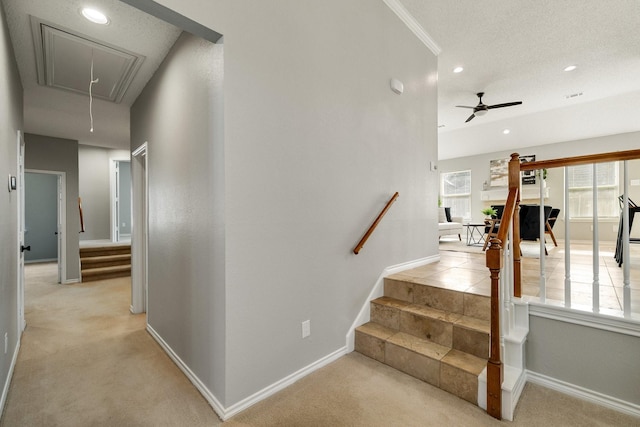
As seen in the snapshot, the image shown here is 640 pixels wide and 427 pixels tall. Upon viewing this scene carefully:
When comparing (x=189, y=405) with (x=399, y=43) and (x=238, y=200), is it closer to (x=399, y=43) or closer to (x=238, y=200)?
(x=238, y=200)

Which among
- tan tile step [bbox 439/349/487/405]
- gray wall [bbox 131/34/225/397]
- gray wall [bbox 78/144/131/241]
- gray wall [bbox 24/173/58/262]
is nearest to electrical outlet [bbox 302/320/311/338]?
gray wall [bbox 131/34/225/397]

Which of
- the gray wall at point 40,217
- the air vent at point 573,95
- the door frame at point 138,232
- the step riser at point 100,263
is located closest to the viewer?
the door frame at point 138,232

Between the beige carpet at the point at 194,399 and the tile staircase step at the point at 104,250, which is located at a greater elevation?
the tile staircase step at the point at 104,250

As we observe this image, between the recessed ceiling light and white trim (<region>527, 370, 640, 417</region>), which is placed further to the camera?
the recessed ceiling light

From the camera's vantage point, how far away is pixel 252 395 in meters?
1.85

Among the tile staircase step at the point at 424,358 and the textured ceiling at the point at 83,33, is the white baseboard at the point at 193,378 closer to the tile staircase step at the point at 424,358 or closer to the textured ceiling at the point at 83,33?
the tile staircase step at the point at 424,358

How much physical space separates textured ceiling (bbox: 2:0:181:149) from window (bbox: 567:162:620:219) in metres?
8.61

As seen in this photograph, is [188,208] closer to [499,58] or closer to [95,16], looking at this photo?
[95,16]

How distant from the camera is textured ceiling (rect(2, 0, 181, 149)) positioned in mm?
2105

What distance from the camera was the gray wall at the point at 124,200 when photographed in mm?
8055

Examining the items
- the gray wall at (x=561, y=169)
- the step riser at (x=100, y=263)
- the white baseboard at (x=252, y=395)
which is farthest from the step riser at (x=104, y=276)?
the gray wall at (x=561, y=169)

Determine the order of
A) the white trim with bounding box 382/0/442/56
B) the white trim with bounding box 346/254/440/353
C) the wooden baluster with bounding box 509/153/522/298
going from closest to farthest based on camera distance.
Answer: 1. the wooden baluster with bounding box 509/153/522/298
2. the white trim with bounding box 346/254/440/353
3. the white trim with bounding box 382/0/442/56

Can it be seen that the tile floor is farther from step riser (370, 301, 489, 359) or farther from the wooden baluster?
step riser (370, 301, 489, 359)

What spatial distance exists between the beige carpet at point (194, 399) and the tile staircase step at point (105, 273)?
3237 mm
